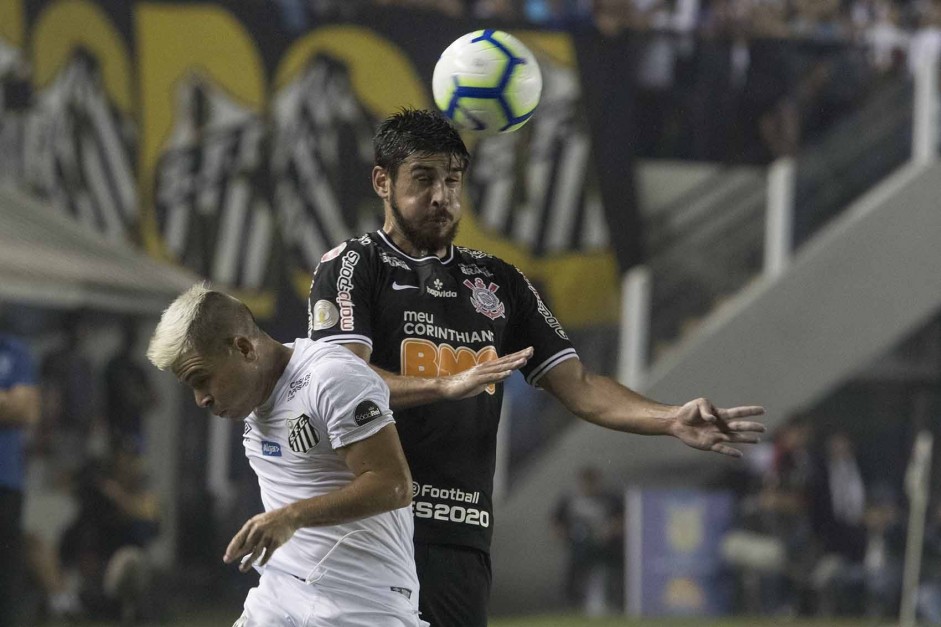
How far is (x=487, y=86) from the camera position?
5.46 m

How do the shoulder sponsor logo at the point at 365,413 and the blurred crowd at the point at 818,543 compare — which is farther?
the blurred crowd at the point at 818,543

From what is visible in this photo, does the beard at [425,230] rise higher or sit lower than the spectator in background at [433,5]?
lower

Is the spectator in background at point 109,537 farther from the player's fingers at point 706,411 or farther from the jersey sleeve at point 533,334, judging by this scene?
the player's fingers at point 706,411

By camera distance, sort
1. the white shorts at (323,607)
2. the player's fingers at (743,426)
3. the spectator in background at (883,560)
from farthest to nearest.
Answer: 1. the spectator in background at (883,560)
2. the player's fingers at (743,426)
3. the white shorts at (323,607)

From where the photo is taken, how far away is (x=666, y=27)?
1644cm

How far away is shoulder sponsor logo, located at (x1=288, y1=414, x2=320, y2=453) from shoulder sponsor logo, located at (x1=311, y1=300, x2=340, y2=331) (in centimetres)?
76

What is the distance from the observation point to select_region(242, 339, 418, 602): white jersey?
3803mm

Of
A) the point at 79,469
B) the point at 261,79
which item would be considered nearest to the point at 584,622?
the point at 79,469

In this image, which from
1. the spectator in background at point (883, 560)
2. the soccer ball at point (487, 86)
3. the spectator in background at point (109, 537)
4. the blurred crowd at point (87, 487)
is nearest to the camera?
the soccer ball at point (487, 86)

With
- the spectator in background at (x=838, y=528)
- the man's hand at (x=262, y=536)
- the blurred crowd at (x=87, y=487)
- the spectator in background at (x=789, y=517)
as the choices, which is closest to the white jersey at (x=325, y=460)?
the man's hand at (x=262, y=536)

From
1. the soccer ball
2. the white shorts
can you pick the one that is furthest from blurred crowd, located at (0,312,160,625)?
the white shorts

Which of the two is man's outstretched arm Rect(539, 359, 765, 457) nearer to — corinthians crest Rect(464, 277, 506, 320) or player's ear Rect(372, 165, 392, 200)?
corinthians crest Rect(464, 277, 506, 320)

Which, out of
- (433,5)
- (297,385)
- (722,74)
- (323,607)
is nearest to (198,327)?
(297,385)

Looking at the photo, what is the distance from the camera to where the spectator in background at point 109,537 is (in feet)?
40.9
